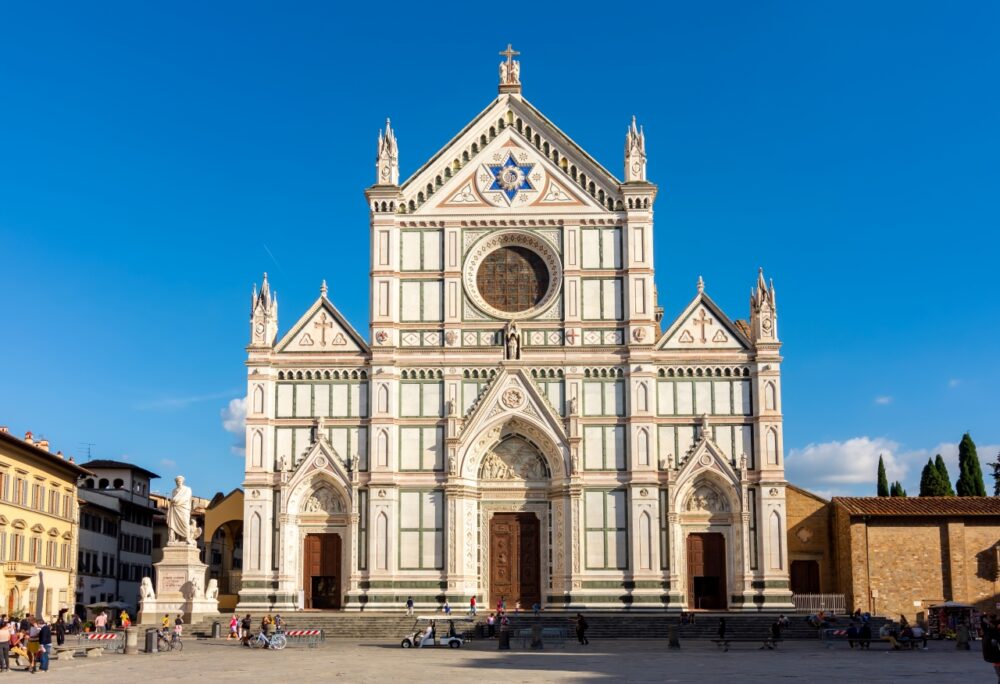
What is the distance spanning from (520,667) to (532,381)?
61.3ft

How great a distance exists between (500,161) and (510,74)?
3.80m

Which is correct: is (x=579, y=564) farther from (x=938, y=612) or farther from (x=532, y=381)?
(x=938, y=612)

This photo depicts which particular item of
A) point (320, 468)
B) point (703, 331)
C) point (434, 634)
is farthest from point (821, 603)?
point (320, 468)

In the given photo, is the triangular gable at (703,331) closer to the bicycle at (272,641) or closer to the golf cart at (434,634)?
the golf cart at (434,634)

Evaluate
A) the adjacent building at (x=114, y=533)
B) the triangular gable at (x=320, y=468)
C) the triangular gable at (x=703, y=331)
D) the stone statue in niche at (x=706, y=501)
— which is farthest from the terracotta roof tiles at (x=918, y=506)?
the adjacent building at (x=114, y=533)

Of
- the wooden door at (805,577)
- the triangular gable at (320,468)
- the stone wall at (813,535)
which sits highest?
the triangular gable at (320,468)

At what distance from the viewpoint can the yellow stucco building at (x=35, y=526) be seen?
1833 inches

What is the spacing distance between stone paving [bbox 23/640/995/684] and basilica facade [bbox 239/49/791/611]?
7386 millimetres

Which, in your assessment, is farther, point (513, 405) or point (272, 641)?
point (513, 405)

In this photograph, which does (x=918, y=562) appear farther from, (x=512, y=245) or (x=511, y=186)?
(x=511, y=186)

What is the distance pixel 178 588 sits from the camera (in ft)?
138

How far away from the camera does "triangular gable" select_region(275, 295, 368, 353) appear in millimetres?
46781

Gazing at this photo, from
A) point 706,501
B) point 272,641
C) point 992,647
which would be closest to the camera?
point 992,647

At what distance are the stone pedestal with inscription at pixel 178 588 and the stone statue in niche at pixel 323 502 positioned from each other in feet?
17.1
